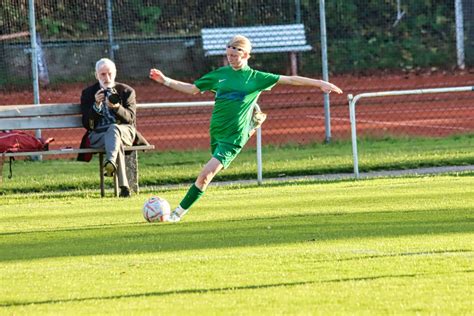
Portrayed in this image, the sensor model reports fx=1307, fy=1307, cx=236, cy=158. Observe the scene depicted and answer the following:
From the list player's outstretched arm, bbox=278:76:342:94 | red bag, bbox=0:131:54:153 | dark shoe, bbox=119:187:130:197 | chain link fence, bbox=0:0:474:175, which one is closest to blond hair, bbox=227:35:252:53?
player's outstretched arm, bbox=278:76:342:94

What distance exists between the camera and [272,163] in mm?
18328

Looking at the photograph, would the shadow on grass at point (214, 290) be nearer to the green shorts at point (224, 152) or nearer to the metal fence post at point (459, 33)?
the green shorts at point (224, 152)

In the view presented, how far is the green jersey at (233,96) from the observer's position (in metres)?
12.2

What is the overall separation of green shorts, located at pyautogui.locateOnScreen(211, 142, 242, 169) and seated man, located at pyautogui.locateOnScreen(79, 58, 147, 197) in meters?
2.57

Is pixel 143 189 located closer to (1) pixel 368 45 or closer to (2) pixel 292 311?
(2) pixel 292 311

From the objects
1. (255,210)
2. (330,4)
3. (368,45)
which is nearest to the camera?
(255,210)

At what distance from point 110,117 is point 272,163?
397 cm

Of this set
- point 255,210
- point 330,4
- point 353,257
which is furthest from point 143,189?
point 330,4

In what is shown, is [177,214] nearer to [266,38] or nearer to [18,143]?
[18,143]

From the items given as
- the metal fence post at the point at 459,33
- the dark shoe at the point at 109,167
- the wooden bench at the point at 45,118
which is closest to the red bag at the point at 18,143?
the wooden bench at the point at 45,118

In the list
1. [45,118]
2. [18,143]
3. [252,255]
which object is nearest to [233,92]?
[252,255]

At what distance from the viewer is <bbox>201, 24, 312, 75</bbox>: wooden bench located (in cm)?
2727

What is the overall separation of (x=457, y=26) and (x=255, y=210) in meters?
16.7

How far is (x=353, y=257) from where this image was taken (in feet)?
29.0
